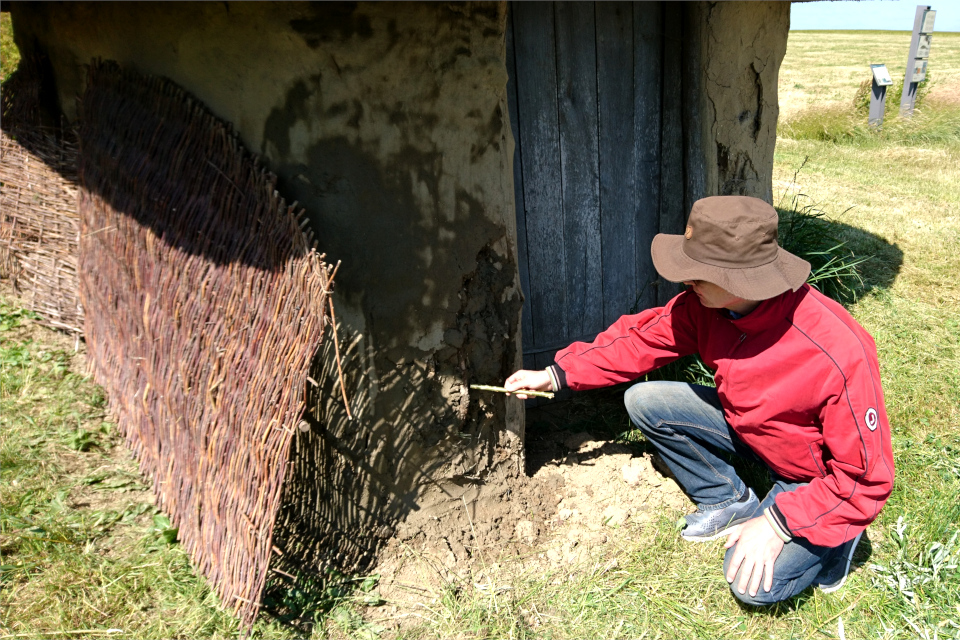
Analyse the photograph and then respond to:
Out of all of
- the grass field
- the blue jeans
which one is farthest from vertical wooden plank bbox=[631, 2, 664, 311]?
the blue jeans

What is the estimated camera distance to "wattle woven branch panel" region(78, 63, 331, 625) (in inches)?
87.7

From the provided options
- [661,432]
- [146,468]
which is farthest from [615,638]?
[146,468]

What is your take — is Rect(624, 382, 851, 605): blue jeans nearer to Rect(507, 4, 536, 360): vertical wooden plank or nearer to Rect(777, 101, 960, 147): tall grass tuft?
Rect(507, 4, 536, 360): vertical wooden plank

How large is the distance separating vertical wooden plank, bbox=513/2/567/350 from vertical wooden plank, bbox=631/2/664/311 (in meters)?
0.46

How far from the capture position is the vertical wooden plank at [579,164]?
3293mm

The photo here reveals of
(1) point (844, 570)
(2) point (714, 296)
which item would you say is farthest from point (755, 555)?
(2) point (714, 296)

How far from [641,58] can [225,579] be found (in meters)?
2.85

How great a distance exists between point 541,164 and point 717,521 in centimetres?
172

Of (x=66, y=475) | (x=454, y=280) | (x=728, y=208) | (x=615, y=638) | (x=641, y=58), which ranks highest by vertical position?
(x=641, y=58)

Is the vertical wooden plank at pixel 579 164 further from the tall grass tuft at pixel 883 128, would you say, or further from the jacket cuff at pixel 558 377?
the tall grass tuft at pixel 883 128

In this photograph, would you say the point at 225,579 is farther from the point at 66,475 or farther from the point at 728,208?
the point at 728,208

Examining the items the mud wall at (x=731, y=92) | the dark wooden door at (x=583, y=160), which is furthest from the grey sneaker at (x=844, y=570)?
the mud wall at (x=731, y=92)

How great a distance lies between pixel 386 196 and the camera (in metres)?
→ 2.39

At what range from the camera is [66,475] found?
3.06 metres
